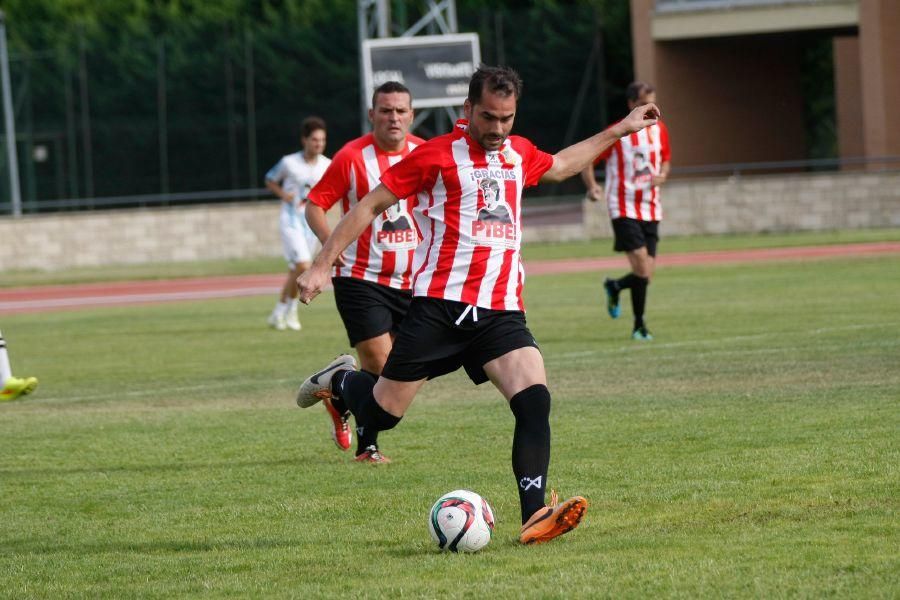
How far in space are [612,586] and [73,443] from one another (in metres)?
5.25

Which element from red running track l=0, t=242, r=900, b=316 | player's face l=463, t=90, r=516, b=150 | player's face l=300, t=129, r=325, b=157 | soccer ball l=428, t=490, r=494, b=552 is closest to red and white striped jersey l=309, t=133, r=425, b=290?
player's face l=463, t=90, r=516, b=150

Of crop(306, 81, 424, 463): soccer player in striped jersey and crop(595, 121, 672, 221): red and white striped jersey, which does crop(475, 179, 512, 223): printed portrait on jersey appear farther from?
crop(595, 121, 672, 221): red and white striped jersey

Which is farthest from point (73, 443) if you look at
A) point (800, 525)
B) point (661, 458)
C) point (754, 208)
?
point (754, 208)

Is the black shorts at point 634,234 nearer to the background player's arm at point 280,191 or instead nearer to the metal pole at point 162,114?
the background player's arm at point 280,191

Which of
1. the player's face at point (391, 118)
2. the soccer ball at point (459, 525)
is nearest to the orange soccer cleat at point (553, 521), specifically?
the soccer ball at point (459, 525)

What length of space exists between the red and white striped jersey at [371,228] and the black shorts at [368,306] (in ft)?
0.14

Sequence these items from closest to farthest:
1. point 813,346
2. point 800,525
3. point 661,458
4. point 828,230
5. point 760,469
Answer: point 800,525 < point 760,469 < point 661,458 < point 813,346 < point 828,230

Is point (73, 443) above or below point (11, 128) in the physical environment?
below

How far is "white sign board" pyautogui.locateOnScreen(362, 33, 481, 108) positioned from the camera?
32.2 meters

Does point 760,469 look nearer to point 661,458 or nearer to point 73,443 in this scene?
point 661,458

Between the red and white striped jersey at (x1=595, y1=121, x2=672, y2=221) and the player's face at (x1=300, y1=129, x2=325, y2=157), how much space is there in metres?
3.12

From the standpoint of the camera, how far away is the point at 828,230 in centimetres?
3319

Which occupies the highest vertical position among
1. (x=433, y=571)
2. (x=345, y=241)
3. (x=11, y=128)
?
(x=11, y=128)

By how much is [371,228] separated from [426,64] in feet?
77.6
